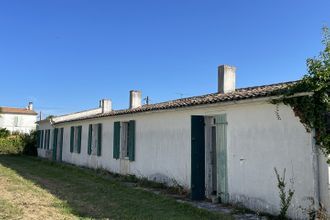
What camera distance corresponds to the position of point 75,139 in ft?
69.3

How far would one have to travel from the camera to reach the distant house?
187ft

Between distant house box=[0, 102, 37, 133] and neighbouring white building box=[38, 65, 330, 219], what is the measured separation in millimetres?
46011

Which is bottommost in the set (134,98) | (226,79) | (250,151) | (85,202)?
(85,202)

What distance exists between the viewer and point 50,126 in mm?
26188

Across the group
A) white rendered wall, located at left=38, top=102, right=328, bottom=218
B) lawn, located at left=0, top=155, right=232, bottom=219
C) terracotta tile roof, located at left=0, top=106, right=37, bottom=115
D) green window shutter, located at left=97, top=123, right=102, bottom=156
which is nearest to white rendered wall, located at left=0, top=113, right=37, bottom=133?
terracotta tile roof, located at left=0, top=106, right=37, bottom=115

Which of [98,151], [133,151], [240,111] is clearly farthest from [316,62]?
[98,151]

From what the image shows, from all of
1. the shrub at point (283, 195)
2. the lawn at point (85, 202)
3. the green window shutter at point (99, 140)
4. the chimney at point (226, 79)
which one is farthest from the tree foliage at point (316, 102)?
the green window shutter at point (99, 140)

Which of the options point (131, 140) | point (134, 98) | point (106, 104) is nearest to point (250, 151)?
point (131, 140)

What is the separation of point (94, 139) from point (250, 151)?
11000 millimetres

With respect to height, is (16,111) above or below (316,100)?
above

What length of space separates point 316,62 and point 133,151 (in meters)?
8.16

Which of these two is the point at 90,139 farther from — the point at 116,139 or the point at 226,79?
the point at 226,79

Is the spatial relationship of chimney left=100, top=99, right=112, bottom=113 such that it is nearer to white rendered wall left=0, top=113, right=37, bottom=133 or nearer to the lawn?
the lawn

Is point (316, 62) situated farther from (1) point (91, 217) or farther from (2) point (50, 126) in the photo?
(2) point (50, 126)
